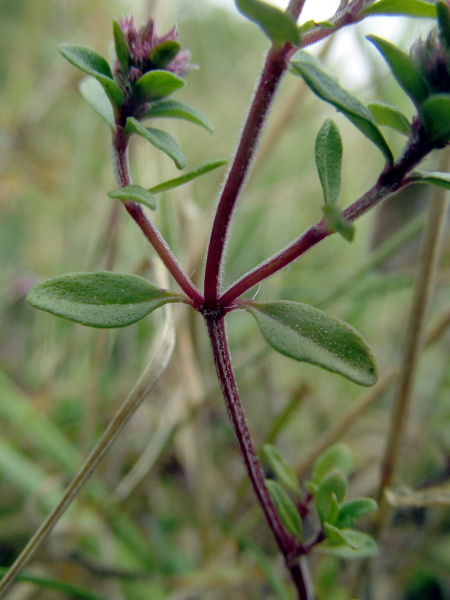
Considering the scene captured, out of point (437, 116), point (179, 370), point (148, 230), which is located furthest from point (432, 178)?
point (179, 370)

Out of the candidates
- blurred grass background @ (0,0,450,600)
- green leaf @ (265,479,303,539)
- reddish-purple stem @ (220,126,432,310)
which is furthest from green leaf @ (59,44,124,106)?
blurred grass background @ (0,0,450,600)

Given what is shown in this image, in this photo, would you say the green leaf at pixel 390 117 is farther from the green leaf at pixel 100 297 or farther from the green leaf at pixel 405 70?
the green leaf at pixel 100 297

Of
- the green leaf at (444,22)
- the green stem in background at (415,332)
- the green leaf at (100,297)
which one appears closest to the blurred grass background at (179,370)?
the green stem in background at (415,332)

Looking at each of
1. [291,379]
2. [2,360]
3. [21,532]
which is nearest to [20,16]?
[2,360]

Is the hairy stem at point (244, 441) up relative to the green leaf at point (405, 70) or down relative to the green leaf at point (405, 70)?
down

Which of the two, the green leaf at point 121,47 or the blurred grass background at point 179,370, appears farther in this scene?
the blurred grass background at point 179,370

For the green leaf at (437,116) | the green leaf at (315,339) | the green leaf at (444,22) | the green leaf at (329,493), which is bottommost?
the green leaf at (329,493)
